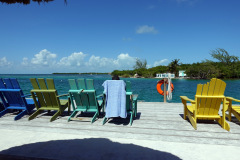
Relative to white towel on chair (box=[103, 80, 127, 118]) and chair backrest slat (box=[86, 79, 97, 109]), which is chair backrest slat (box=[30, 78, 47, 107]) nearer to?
chair backrest slat (box=[86, 79, 97, 109])

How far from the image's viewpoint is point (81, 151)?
1994 mm

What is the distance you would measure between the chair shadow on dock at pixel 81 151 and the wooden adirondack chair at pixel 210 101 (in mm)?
1404

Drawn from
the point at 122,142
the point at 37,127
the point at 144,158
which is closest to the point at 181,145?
the point at 144,158

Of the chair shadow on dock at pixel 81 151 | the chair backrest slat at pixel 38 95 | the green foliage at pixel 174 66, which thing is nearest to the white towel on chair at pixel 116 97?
the chair shadow on dock at pixel 81 151

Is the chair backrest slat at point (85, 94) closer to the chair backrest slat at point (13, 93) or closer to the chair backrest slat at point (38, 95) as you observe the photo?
the chair backrest slat at point (38, 95)

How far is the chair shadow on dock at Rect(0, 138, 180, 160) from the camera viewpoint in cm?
186

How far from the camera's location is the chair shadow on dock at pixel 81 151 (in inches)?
73.2

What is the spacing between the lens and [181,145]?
2.14 metres

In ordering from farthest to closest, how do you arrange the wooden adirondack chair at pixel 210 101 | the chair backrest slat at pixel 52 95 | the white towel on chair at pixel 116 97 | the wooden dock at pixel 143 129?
the chair backrest slat at pixel 52 95
the white towel on chair at pixel 116 97
the wooden adirondack chair at pixel 210 101
the wooden dock at pixel 143 129

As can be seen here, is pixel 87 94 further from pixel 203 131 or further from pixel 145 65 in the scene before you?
pixel 145 65

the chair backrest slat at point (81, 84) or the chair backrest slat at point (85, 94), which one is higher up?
the chair backrest slat at point (81, 84)

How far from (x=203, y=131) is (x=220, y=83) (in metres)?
0.96

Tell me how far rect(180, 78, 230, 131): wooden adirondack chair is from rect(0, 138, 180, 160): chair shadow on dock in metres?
1.40

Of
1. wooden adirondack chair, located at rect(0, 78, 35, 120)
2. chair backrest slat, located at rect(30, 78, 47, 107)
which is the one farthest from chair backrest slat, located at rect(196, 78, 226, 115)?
wooden adirondack chair, located at rect(0, 78, 35, 120)
